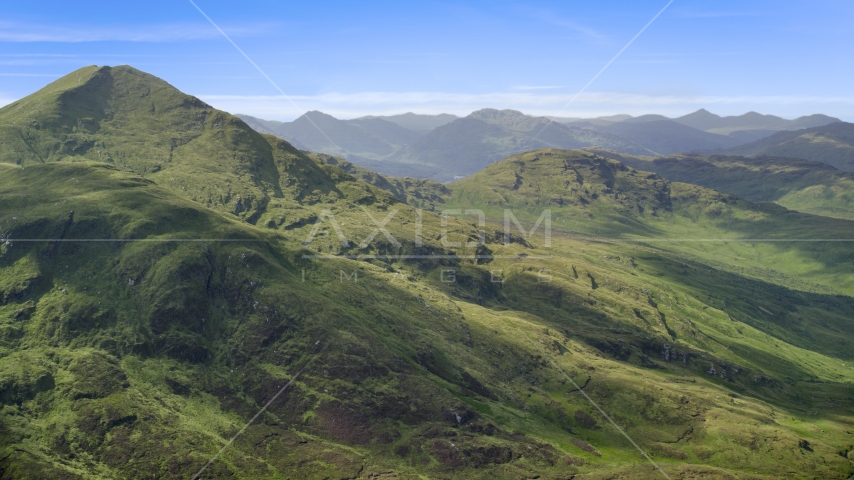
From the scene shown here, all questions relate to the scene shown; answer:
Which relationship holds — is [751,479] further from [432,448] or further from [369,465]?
[369,465]

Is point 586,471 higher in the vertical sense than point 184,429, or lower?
lower

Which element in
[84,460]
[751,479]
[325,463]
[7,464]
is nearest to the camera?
[7,464]

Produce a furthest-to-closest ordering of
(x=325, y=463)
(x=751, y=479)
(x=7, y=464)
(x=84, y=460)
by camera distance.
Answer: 1. (x=751, y=479)
2. (x=325, y=463)
3. (x=84, y=460)
4. (x=7, y=464)

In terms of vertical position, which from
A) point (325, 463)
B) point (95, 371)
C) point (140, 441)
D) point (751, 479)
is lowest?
point (751, 479)

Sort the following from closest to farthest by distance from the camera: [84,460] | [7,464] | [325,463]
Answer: [7,464], [84,460], [325,463]

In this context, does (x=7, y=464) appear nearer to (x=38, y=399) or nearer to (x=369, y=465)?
(x=38, y=399)

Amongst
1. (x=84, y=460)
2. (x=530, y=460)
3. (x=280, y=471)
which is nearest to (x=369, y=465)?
(x=280, y=471)

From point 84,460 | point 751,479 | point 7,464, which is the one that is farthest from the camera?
point 751,479

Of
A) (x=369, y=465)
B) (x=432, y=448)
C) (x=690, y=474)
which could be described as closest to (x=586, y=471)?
(x=690, y=474)

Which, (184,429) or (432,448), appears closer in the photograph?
(184,429)
